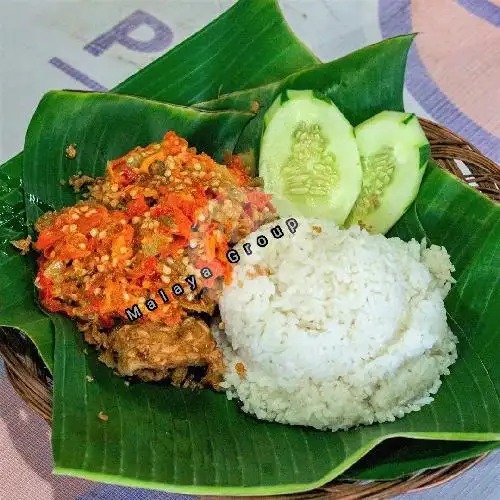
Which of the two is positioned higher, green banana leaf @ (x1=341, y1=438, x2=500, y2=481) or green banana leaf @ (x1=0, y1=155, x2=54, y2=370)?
green banana leaf @ (x1=0, y1=155, x2=54, y2=370)

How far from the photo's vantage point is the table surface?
423 centimetres

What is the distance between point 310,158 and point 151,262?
927mm

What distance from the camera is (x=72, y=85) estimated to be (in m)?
4.36

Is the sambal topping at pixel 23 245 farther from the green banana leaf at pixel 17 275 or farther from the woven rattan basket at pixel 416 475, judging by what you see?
the woven rattan basket at pixel 416 475

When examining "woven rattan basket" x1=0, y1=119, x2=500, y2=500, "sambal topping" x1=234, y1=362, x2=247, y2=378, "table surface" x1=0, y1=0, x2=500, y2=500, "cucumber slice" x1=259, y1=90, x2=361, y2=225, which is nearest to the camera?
"woven rattan basket" x1=0, y1=119, x2=500, y2=500

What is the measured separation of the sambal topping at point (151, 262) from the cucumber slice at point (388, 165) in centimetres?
62

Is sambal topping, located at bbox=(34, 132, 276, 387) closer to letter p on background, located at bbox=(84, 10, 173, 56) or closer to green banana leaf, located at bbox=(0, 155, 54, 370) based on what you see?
green banana leaf, located at bbox=(0, 155, 54, 370)

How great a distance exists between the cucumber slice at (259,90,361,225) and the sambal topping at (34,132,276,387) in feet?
0.96

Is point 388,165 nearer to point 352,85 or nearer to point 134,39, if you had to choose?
point 352,85

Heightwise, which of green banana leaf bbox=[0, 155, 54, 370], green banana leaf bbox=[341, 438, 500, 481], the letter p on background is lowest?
green banana leaf bbox=[341, 438, 500, 481]

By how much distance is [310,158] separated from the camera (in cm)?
310

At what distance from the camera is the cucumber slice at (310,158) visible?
3.06 metres

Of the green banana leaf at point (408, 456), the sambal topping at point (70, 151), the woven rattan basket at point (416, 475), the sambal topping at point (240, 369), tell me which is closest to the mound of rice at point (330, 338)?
the sambal topping at point (240, 369)

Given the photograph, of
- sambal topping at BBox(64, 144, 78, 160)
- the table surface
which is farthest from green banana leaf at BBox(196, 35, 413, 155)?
the table surface
